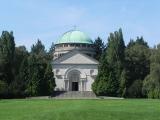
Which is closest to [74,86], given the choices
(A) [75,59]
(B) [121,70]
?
(A) [75,59]

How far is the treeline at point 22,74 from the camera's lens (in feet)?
296

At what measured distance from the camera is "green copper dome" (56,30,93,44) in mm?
112500

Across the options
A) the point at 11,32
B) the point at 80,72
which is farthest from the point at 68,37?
the point at 11,32

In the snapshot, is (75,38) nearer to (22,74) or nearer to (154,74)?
(22,74)

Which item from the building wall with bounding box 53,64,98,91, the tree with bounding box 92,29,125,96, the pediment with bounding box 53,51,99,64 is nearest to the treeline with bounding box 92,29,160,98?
the tree with bounding box 92,29,125,96

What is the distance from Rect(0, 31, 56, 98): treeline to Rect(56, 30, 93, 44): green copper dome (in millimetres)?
17216

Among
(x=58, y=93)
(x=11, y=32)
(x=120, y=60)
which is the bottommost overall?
(x=58, y=93)

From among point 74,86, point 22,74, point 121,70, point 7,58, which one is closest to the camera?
point 7,58

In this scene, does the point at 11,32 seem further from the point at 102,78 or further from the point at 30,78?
the point at 102,78

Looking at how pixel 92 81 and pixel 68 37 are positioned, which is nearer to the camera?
pixel 92 81

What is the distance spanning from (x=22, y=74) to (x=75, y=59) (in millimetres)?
14456

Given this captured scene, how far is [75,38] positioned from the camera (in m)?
113

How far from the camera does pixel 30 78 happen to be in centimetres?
9238

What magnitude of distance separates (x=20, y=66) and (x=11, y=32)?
6893mm
